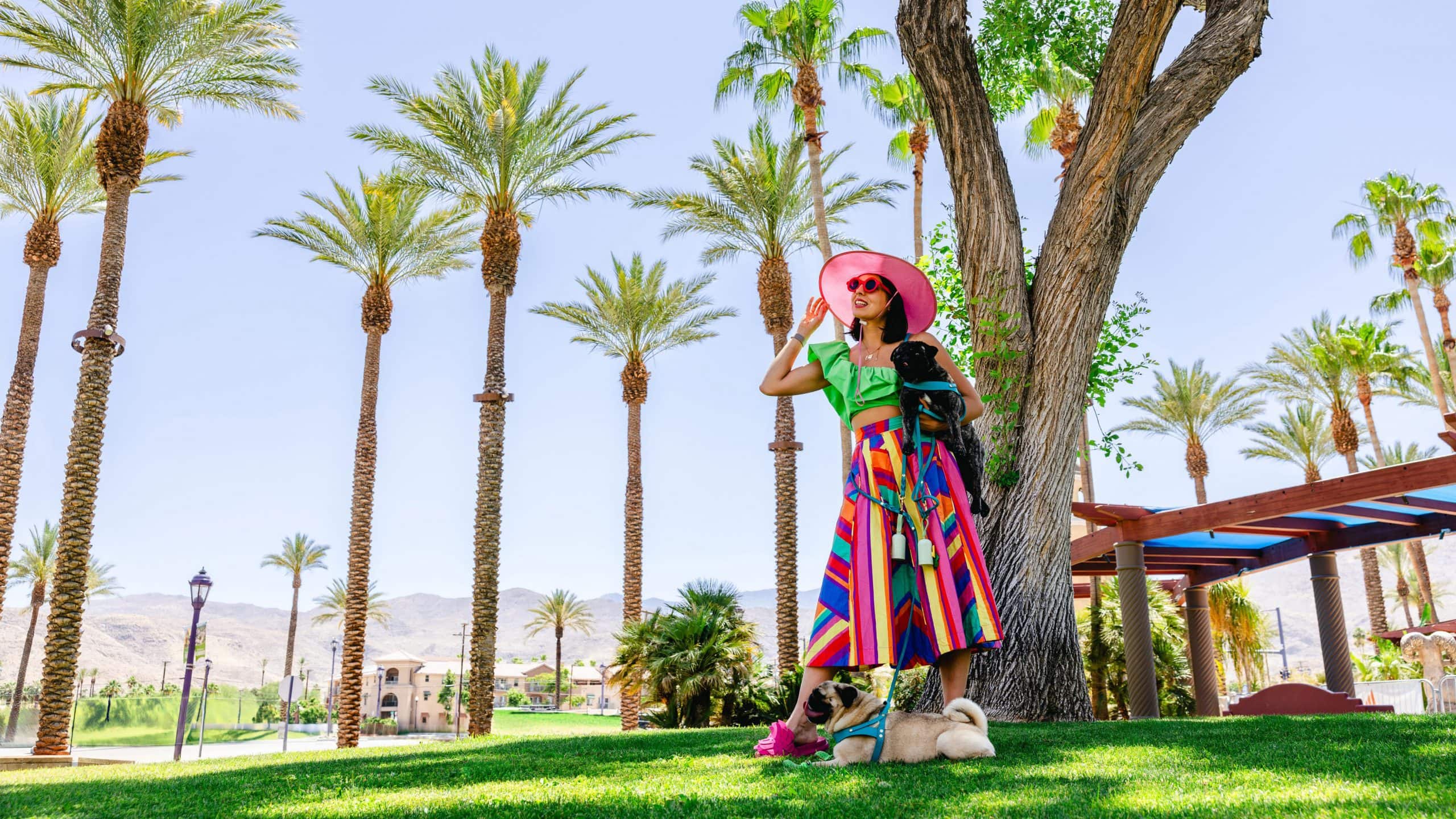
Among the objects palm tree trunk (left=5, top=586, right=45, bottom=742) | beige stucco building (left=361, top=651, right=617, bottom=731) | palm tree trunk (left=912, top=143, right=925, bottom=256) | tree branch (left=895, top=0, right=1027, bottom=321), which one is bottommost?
beige stucco building (left=361, top=651, right=617, bottom=731)

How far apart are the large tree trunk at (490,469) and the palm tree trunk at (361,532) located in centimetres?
296

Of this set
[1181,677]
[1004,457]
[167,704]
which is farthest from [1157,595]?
A: [167,704]

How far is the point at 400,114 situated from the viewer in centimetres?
2111

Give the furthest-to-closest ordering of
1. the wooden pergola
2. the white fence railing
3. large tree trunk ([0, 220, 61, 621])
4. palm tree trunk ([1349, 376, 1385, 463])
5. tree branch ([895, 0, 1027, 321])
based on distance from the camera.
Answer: palm tree trunk ([1349, 376, 1385, 463]), large tree trunk ([0, 220, 61, 621]), the white fence railing, the wooden pergola, tree branch ([895, 0, 1027, 321])

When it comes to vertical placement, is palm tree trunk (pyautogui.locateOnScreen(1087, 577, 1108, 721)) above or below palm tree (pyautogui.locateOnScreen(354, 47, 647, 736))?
below

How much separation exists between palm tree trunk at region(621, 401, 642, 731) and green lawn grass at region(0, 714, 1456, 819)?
2118 centimetres

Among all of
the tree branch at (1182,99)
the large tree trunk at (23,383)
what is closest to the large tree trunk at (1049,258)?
the tree branch at (1182,99)

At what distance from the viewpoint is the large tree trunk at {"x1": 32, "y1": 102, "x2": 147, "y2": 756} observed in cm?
1619

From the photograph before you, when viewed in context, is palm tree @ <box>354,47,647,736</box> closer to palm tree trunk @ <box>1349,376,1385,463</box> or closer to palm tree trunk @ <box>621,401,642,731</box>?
palm tree trunk @ <box>621,401,642,731</box>

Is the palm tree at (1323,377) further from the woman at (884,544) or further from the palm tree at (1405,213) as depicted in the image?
the woman at (884,544)

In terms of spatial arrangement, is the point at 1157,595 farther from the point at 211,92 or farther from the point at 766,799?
the point at 211,92

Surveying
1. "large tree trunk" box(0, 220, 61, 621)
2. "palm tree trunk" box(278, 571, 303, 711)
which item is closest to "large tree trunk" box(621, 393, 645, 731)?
"large tree trunk" box(0, 220, 61, 621)

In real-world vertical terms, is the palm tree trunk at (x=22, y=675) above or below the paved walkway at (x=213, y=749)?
above

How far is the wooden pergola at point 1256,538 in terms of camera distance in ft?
32.0
